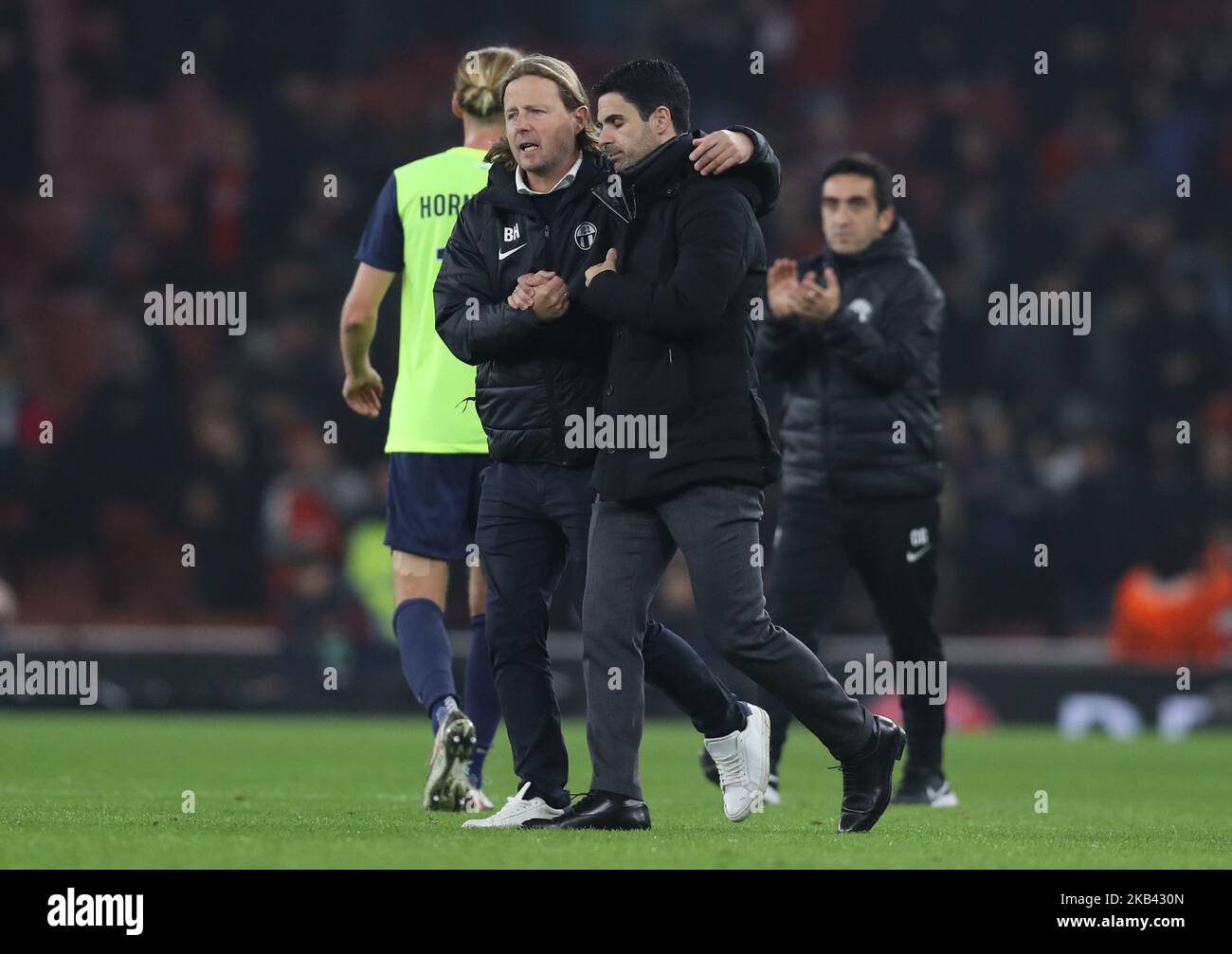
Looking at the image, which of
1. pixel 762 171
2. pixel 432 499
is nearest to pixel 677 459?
pixel 762 171

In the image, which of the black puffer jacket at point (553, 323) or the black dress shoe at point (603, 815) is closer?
the black dress shoe at point (603, 815)

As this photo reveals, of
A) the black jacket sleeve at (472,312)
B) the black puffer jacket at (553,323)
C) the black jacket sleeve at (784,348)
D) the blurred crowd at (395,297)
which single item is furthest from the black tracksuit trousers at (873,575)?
the blurred crowd at (395,297)

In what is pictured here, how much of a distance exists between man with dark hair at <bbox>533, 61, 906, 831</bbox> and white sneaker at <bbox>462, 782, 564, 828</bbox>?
0.37 feet

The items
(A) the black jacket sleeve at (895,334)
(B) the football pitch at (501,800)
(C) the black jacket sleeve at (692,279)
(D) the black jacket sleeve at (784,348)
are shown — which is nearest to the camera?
(B) the football pitch at (501,800)

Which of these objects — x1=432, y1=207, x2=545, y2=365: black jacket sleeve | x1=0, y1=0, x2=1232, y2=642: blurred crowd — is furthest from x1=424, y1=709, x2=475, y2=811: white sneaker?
x1=0, y1=0, x2=1232, y2=642: blurred crowd

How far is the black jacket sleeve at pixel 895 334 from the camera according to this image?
25.6 feet

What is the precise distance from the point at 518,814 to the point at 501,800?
1607mm

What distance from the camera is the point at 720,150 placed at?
233 inches

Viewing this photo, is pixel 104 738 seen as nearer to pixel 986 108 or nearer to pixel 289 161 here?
pixel 289 161

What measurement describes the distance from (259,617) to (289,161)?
4.33m

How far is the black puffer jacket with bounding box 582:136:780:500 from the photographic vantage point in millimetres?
5828

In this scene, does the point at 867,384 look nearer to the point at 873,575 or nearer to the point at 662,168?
the point at 873,575

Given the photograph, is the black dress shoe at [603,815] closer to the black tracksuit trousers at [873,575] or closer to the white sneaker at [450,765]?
the white sneaker at [450,765]

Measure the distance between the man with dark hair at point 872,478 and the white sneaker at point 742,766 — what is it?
1600 mm
